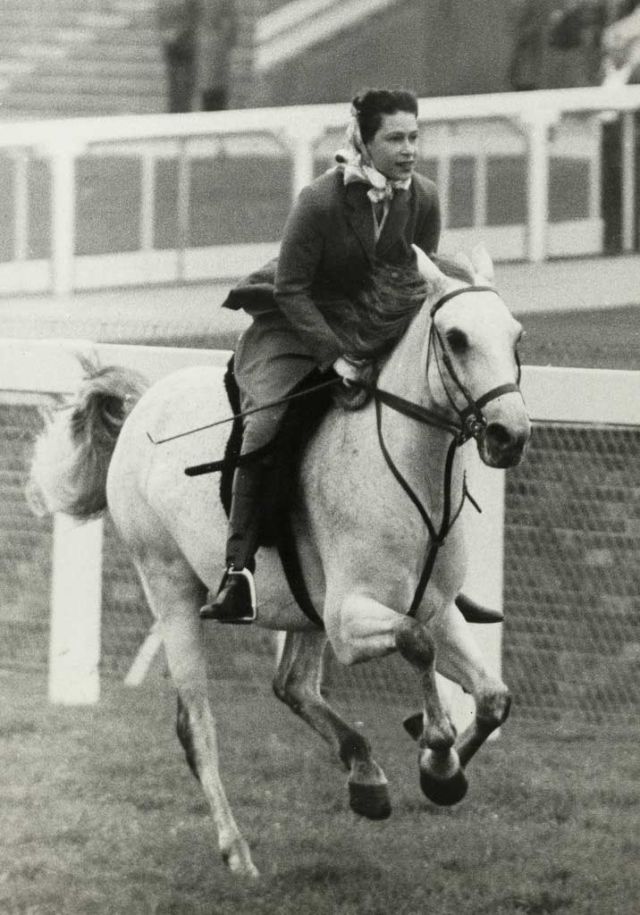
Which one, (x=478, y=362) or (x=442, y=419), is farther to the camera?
(x=442, y=419)

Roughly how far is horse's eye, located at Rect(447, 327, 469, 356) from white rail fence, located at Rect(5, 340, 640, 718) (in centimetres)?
176

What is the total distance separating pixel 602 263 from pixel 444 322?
4.29 metres

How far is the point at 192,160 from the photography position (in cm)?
974

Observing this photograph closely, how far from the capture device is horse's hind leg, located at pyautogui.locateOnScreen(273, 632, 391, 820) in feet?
17.0

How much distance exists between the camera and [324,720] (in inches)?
217

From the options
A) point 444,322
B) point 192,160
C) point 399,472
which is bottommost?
point 399,472

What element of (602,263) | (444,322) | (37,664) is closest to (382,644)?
(444,322)

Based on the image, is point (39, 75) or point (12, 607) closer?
point (12, 607)

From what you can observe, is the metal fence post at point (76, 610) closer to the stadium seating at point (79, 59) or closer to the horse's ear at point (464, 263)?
the horse's ear at point (464, 263)

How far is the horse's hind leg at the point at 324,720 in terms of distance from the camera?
17.0 ft

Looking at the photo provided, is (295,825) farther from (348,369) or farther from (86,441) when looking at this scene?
(348,369)

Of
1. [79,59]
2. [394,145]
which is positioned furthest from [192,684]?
[79,59]

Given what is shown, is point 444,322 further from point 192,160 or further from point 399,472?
point 192,160

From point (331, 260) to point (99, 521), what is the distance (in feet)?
7.90
